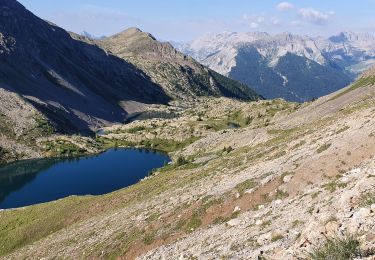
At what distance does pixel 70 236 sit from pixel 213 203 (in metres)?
24.0

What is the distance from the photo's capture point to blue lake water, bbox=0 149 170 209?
148875mm

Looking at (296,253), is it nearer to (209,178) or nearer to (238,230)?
(238,230)

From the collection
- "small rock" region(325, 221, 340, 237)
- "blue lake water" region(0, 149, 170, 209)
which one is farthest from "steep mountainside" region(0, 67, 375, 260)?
"blue lake water" region(0, 149, 170, 209)

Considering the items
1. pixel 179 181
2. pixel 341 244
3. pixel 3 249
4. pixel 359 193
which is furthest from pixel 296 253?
pixel 3 249

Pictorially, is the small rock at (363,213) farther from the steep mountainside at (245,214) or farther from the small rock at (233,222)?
the small rock at (233,222)

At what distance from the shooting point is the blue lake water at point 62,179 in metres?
149

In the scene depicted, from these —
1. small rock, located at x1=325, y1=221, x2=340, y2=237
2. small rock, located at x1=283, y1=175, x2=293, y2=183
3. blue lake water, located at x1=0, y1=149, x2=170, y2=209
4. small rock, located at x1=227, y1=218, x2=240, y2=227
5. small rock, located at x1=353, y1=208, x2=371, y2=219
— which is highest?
small rock, located at x1=353, y1=208, x2=371, y2=219

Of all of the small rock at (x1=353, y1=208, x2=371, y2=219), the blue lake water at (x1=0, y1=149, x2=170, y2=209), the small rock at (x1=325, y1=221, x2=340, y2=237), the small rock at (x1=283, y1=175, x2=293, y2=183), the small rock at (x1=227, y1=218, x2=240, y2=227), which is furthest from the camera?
the blue lake water at (x1=0, y1=149, x2=170, y2=209)

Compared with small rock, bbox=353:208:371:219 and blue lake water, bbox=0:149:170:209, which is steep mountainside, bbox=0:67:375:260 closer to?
small rock, bbox=353:208:371:219

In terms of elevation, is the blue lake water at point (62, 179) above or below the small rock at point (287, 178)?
below

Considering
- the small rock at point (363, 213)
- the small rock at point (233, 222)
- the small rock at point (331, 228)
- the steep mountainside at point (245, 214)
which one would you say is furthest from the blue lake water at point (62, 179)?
the small rock at point (363, 213)

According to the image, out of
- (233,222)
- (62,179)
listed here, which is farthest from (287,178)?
(62,179)

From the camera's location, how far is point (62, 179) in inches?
6742

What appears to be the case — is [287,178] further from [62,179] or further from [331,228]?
[62,179]
